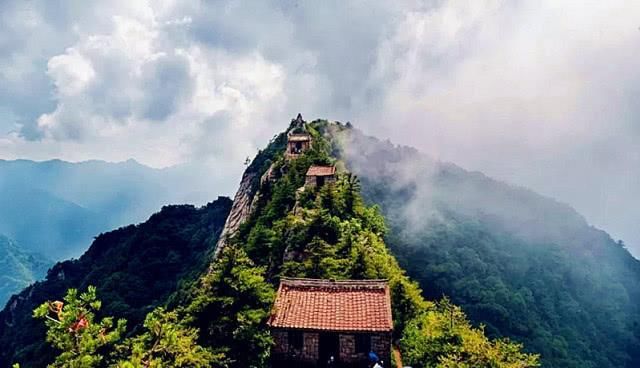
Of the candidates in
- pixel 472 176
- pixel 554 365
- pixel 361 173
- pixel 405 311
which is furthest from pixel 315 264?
pixel 472 176

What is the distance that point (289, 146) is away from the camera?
301 ft

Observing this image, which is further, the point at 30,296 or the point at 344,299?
the point at 30,296

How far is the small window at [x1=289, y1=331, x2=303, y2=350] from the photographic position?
2778 centimetres

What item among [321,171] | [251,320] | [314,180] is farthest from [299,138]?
[251,320]

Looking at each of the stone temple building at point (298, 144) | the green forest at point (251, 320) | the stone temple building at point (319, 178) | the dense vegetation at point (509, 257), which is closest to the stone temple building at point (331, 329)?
the green forest at point (251, 320)

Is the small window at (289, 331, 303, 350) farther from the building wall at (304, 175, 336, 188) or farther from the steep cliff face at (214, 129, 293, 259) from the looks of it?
the steep cliff face at (214, 129, 293, 259)

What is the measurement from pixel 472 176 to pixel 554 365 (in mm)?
84358

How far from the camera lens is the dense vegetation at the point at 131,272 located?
9656cm

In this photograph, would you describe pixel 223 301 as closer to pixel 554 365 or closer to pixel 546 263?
pixel 554 365

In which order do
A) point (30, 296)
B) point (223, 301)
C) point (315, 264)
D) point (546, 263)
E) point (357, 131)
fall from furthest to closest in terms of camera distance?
point (357, 131) < point (546, 263) < point (30, 296) < point (315, 264) < point (223, 301)

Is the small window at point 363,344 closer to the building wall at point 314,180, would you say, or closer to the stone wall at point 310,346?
the stone wall at point 310,346

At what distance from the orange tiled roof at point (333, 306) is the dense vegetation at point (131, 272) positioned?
62945 millimetres

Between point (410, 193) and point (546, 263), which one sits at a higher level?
point (410, 193)

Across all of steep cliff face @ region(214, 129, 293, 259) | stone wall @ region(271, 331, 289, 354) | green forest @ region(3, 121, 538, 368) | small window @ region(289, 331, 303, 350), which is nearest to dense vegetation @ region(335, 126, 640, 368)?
steep cliff face @ region(214, 129, 293, 259)
